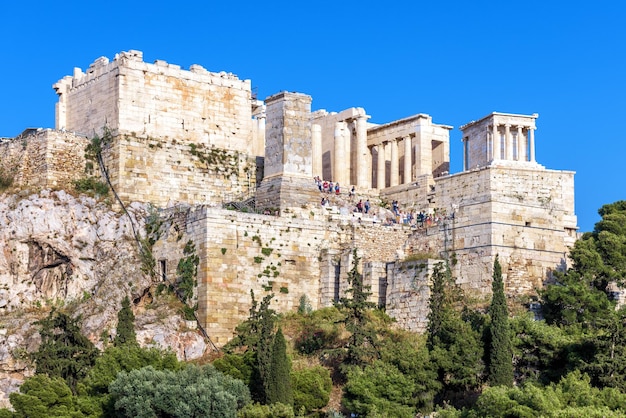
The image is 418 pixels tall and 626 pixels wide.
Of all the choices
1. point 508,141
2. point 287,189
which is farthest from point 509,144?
point 287,189

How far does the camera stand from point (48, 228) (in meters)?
67.7

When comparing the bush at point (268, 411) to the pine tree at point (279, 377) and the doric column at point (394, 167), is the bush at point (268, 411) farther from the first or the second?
the doric column at point (394, 167)

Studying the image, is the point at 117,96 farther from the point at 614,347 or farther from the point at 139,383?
the point at 614,347

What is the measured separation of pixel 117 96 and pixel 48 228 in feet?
22.2

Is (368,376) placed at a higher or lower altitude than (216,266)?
lower

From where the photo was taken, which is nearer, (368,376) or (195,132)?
(368,376)

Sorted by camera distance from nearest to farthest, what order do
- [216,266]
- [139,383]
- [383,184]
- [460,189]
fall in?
[139,383]
[216,266]
[460,189]
[383,184]

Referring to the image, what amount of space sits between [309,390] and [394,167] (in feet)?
74.9

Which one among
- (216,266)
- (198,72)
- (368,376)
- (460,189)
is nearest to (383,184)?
(460,189)

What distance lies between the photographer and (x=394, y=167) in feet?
263

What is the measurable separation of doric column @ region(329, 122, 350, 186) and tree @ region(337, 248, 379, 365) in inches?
610

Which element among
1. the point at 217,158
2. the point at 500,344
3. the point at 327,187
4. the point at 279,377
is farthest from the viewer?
the point at 327,187

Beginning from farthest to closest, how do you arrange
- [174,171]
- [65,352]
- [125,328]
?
[174,171] → [125,328] → [65,352]

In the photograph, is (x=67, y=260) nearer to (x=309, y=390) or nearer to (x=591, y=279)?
(x=309, y=390)
